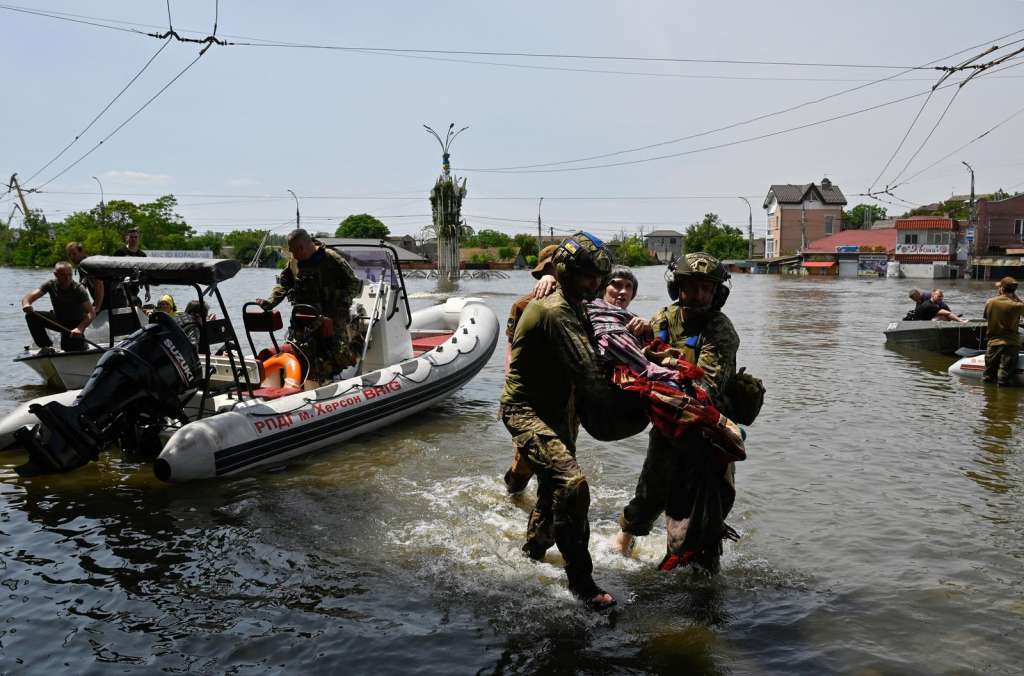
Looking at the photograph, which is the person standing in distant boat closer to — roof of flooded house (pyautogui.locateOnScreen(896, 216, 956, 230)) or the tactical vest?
the tactical vest

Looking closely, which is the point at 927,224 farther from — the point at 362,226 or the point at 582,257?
the point at 362,226

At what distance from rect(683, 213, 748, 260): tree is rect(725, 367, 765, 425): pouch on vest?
94373mm

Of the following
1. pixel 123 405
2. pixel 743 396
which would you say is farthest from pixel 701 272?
pixel 123 405

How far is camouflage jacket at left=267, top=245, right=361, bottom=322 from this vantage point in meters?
8.46

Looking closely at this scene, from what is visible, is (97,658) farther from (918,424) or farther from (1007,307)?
Result: (1007,307)

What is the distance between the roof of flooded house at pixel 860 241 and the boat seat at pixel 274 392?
66222mm

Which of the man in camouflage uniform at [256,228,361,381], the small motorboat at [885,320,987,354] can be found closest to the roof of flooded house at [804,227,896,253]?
the small motorboat at [885,320,987,354]

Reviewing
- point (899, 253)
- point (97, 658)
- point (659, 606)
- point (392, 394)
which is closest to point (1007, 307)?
point (392, 394)

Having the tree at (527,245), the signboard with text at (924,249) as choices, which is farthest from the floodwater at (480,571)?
the tree at (527,245)

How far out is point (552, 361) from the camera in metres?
4.34

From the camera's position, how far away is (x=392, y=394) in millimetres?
8688

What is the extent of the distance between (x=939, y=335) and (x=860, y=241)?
189ft

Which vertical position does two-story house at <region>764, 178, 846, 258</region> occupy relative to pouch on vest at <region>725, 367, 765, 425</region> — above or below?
above

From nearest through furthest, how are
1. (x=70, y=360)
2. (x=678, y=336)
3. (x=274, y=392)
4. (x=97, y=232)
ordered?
(x=678, y=336) → (x=274, y=392) → (x=70, y=360) → (x=97, y=232)
